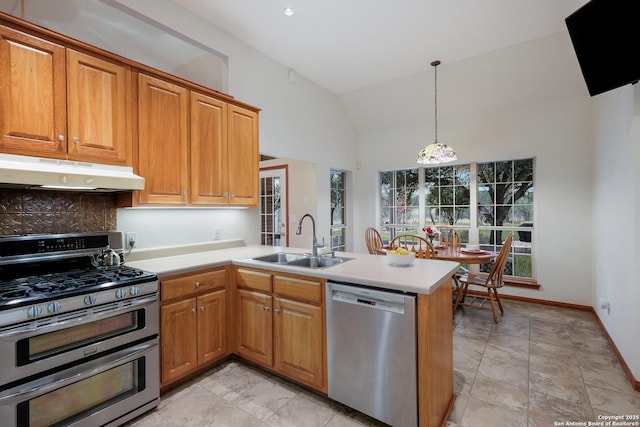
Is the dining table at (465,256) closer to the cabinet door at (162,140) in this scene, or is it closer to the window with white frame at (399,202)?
the window with white frame at (399,202)

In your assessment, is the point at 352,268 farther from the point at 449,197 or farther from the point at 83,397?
the point at 449,197

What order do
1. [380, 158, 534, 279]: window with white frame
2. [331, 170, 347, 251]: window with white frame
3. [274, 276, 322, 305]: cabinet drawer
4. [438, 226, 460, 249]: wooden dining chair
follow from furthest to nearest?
[331, 170, 347, 251]: window with white frame
[380, 158, 534, 279]: window with white frame
[438, 226, 460, 249]: wooden dining chair
[274, 276, 322, 305]: cabinet drawer

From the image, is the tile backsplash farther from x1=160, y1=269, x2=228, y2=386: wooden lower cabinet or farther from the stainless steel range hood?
x1=160, y1=269, x2=228, y2=386: wooden lower cabinet

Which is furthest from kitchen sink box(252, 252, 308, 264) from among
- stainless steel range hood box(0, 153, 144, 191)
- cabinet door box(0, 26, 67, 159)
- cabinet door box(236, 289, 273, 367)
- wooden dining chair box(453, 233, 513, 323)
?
wooden dining chair box(453, 233, 513, 323)

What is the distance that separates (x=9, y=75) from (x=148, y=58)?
73.2 inches

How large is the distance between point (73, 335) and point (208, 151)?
165 centimetres

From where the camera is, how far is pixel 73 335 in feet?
5.24

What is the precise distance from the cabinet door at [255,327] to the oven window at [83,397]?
2.50 feet

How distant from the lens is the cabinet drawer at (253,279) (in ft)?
7.40

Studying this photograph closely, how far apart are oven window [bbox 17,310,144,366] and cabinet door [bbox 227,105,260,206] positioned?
1322mm

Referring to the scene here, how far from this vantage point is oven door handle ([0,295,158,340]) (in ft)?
4.59

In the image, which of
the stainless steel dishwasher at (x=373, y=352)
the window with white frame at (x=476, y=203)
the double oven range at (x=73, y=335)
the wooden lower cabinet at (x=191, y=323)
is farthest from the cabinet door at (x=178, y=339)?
the window with white frame at (x=476, y=203)

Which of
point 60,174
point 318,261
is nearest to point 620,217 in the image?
point 318,261

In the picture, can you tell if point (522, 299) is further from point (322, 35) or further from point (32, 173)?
point (32, 173)
